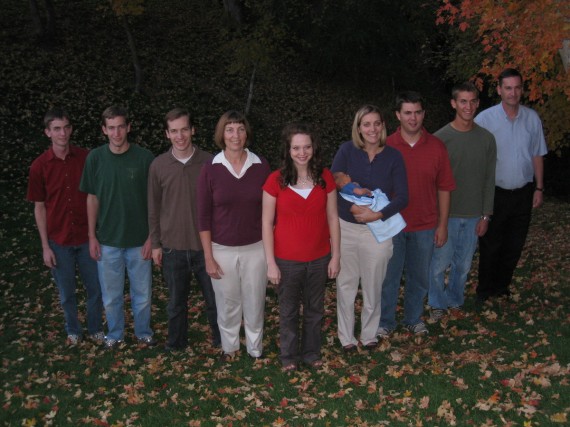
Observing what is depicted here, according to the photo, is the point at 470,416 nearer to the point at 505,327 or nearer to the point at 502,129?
the point at 505,327

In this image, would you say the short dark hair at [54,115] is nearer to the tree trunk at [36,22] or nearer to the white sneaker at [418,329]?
the white sneaker at [418,329]

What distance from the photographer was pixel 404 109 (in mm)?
6688

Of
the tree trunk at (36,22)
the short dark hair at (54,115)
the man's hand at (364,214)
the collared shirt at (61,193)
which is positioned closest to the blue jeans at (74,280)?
the collared shirt at (61,193)

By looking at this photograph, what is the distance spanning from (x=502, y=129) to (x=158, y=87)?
19389 millimetres

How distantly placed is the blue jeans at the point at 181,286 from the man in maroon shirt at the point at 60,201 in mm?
1198

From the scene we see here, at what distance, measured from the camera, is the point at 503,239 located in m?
8.20

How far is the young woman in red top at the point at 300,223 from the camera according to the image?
5.95m

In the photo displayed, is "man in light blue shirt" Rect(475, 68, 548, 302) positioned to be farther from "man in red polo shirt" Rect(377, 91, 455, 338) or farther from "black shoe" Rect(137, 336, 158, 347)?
"black shoe" Rect(137, 336, 158, 347)

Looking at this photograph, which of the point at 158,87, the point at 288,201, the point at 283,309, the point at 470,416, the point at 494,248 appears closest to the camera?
the point at 470,416

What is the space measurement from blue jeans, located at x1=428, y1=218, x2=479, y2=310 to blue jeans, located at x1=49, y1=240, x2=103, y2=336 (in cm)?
408

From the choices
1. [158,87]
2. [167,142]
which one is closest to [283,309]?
[167,142]

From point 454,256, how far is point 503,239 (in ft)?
2.60

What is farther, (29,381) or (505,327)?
(505,327)

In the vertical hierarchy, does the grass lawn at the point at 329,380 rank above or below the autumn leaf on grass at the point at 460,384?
below
